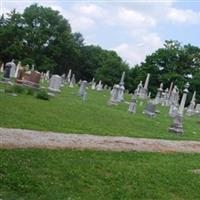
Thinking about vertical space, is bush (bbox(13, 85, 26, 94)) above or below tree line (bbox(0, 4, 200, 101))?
below

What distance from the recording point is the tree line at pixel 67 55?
80.5m

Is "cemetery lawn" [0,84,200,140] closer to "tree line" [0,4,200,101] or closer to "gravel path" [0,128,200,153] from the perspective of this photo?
"gravel path" [0,128,200,153]

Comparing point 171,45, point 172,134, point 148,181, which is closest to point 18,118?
point 148,181

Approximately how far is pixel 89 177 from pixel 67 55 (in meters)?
90.8

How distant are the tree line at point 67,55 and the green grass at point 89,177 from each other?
6222 centimetres

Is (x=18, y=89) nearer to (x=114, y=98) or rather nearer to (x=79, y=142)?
(x=114, y=98)

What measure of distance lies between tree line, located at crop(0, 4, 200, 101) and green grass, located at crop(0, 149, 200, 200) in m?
62.2

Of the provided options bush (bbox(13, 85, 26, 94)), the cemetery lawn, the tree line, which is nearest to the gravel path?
the cemetery lawn

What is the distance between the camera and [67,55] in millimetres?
100062

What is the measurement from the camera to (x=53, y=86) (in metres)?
31.2

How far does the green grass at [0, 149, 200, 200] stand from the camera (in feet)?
28.3

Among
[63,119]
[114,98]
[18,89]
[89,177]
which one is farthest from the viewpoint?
[114,98]

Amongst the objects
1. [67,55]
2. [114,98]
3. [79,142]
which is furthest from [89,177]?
[67,55]

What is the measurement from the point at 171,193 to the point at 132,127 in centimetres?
1201
